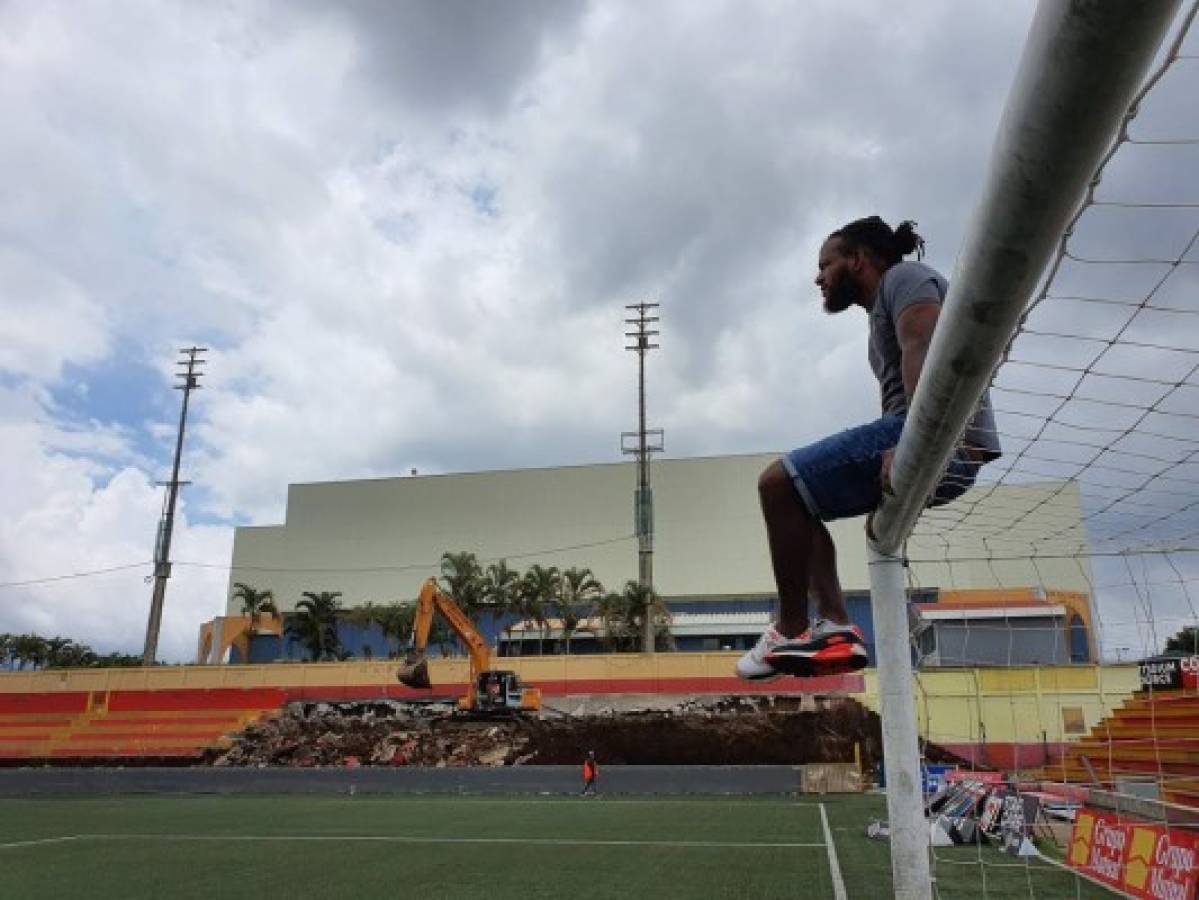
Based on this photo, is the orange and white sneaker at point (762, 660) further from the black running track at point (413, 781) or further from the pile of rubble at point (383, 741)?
the pile of rubble at point (383, 741)

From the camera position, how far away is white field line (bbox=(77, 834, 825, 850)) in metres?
13.4

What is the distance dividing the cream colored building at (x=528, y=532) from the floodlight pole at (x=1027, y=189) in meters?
54.4

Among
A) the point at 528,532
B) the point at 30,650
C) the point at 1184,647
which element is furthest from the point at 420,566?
the point at 1184,647

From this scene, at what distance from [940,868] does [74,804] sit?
21223mm

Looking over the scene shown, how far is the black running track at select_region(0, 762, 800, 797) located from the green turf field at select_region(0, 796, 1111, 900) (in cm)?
372

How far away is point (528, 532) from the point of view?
63.7m

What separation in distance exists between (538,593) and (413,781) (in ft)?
90.5

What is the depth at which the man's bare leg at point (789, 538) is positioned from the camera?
298cm

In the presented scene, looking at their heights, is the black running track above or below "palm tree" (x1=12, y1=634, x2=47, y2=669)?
below

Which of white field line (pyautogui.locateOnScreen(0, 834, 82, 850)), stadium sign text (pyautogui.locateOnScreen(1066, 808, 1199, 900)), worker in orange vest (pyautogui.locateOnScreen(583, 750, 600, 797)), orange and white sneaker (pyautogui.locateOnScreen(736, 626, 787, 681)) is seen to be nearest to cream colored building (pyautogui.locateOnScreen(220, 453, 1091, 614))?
worker in orange vest (pyautogui.locateOnScreen(583, 750, 600, 797))

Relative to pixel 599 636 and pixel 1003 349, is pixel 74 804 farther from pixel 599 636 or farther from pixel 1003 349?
pixel 599 636

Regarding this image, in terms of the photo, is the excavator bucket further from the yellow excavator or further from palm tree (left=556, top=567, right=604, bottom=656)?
palm tree (left=556, top=567, right=604, bottom=656)

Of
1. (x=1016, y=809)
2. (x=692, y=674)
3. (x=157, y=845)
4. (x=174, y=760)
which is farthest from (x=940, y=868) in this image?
(x=174, y=760)

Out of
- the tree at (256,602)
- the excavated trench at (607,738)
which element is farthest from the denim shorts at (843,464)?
the tree at (256,602)
